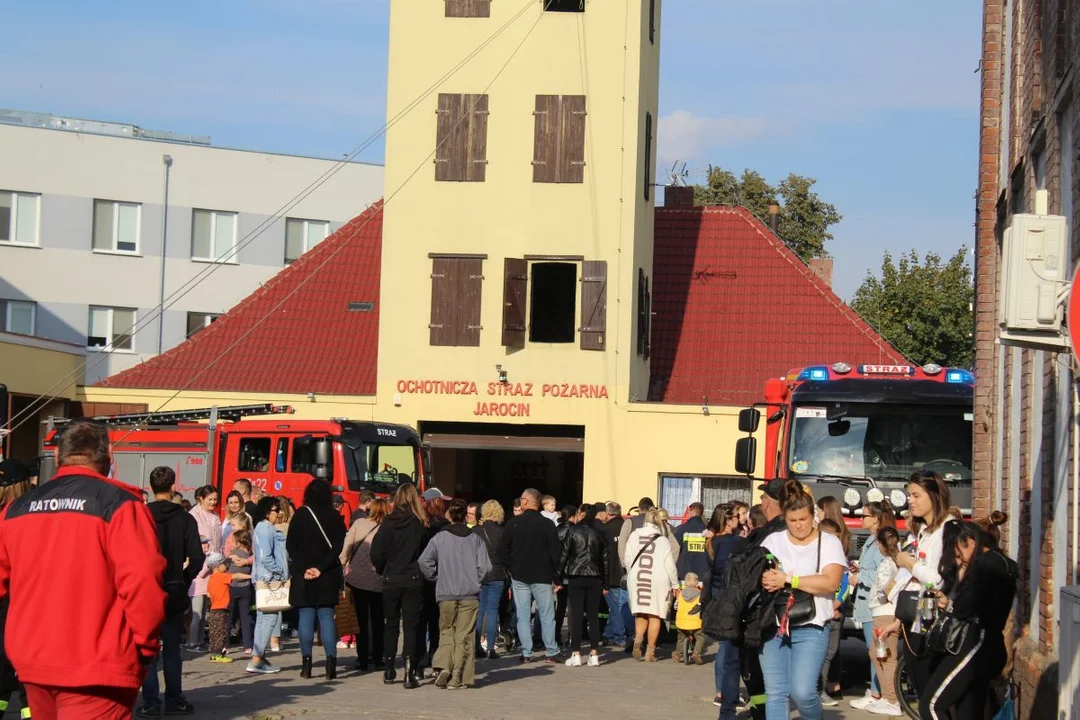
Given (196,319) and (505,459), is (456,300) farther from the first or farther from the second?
(196,319)

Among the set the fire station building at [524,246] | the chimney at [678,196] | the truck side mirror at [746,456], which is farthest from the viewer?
the chimney at [678,196]

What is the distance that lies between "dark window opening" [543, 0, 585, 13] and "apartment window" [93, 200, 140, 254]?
72.1 feet

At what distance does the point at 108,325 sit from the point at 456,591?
1507 inches

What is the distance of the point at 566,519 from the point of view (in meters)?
20.9

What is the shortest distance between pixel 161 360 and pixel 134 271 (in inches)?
590

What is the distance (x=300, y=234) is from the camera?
53.4 m

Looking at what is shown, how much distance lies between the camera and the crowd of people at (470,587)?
6.86m

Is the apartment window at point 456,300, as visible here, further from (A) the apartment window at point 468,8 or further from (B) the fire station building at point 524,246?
(A) the apartment window at point 468,8

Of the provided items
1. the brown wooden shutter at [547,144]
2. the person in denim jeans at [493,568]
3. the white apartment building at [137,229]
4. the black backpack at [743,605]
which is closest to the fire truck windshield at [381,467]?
the person in denim jeans at [493,568]

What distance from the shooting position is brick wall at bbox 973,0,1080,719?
11305 millimetres

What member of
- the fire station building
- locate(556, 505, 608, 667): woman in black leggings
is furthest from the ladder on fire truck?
locate(556, 505, 608, 667): woman in black leggings

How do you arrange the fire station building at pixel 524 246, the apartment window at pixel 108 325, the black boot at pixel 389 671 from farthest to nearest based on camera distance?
the apartment window at pixel 108 325
the fire station building at pixel 524 246
the black boot at pixel 389 671

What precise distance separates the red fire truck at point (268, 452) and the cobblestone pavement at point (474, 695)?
817cm

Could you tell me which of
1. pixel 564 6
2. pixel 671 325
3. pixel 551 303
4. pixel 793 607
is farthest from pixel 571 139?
pixel 793 607
